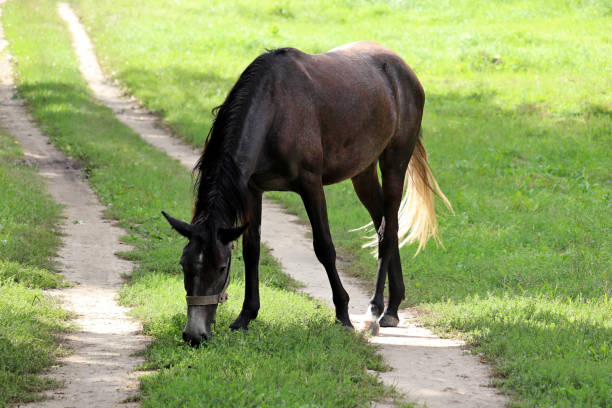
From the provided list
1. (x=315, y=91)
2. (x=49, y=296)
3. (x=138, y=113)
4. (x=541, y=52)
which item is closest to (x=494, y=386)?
(x=315, y=91)

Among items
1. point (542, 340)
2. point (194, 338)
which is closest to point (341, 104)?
point (194, 338)

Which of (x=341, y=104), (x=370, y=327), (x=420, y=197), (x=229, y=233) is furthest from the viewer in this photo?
(x=420, y=197)

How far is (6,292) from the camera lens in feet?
23.0

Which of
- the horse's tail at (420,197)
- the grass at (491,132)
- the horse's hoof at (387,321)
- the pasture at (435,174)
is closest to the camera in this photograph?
the pasture at (435,174)

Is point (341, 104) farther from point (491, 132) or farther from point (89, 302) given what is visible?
point (491, 132)

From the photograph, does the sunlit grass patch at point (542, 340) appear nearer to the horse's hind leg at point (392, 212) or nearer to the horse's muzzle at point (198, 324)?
the horse's hind leg at point (392, 212)

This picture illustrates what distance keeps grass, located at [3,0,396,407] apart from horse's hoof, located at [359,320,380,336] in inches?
12.9

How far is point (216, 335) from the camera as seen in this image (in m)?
5.86

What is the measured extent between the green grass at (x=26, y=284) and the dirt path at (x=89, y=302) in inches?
6.1

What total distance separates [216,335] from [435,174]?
8.52m

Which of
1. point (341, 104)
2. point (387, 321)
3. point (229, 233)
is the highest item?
point (341, 104)

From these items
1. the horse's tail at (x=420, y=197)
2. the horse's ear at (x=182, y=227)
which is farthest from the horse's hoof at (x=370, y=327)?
the horse's ear at (x=182, y=227)

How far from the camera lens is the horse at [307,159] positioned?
556 centimetres

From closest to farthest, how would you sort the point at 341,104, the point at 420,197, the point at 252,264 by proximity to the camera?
the point at 252,264 → the point at 341,104 → the point at 420,197
